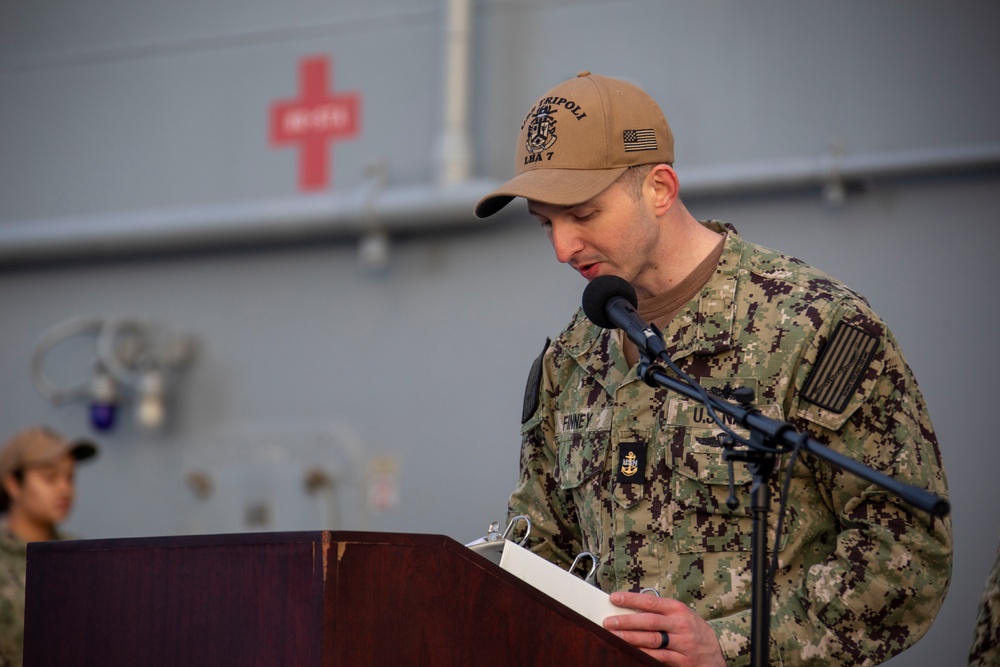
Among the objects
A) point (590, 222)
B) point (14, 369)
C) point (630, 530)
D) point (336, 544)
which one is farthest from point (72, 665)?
point (14, 369)

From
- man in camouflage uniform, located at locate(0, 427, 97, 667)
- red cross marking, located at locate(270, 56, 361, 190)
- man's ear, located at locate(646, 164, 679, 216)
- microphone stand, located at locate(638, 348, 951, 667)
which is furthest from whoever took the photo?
red cross marking, located at locate(270, 56, 361, 190)

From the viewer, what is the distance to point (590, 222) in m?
1.86

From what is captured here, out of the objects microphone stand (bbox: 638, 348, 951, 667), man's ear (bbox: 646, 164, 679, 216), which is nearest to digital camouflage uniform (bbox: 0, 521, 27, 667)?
man's ear (bbox: 646, 164, 679, 216)

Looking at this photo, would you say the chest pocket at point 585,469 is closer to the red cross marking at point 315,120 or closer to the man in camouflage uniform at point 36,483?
the man in camouflage uniform at point 36,483

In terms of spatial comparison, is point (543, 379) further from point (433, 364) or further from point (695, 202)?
point (433, 364)

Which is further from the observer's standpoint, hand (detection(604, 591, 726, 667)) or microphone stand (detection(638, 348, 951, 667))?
hand (detection(604, 591, 726, 667))

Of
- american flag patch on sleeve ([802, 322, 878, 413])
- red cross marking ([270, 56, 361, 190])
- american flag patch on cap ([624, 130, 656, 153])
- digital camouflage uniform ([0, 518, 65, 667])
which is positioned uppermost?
red cross marking ([270, 56, 361, 190])

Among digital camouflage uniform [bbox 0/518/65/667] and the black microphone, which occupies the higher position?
the black microphone

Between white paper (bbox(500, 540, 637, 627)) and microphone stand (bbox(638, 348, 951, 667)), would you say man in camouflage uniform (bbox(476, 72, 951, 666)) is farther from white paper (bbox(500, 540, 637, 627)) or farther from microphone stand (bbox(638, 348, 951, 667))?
microphone stand (bbox(638, 348, 951, 667))

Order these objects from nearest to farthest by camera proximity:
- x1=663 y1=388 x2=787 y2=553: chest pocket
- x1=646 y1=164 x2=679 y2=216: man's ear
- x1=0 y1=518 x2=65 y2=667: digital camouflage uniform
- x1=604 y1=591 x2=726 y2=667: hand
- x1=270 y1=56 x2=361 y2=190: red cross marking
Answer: x1=604 y1=591 x2=726 y2=667: hand, x1=663 y1=388 x2=787 y2=553: chest pocket, x1=646 y1=164 x2=679 y2=216: man's ear, x1=0 y1=518 x2=65 y2=667: digital camouflage uniform, x1=270 y1=56 x2=361 y2=190: red cross marking

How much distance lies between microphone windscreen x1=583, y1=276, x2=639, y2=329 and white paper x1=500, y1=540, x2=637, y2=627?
1.05 feet

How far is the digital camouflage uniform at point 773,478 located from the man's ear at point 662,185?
134 millimetres

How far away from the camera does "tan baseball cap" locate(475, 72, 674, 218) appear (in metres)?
1.85

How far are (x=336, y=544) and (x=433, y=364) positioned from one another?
2.74 m
